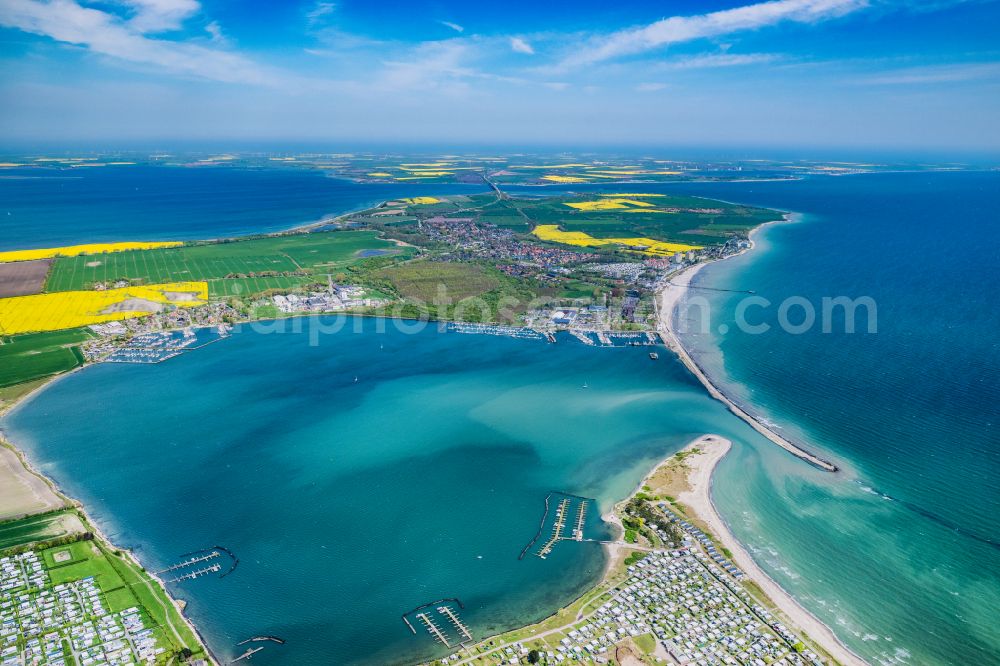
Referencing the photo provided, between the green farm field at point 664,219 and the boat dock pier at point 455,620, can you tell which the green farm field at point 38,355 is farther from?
the green farm field at point 664,219

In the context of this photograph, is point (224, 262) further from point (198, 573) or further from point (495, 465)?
point (198, 573)

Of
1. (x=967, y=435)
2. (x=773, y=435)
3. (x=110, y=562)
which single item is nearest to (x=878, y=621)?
→ (x=773, y=435)

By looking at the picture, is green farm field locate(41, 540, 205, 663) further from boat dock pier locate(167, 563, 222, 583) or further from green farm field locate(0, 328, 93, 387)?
green farm field locate(0, 328, 93, 387)

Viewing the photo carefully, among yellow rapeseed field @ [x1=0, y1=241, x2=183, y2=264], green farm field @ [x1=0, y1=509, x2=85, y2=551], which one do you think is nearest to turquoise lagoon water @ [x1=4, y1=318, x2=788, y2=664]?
green farm field @ [x1=0, y1=509, x2=85, y2=551]

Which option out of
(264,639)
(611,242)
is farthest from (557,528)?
(611,242)

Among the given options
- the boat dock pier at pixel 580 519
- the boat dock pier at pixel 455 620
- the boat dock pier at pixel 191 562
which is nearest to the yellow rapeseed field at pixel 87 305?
the boat dock pier at pixel 191 562

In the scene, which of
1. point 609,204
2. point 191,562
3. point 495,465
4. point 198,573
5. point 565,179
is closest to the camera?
point 198,573
